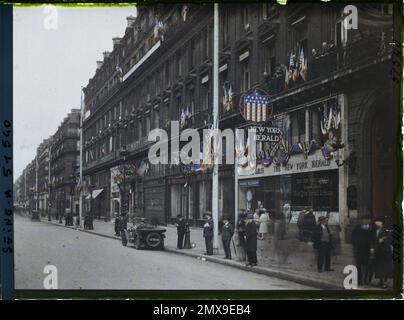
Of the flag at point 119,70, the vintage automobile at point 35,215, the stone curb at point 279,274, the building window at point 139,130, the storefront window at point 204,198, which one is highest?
the flag at point 119,70

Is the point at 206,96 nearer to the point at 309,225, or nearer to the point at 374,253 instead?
the point at 309,225

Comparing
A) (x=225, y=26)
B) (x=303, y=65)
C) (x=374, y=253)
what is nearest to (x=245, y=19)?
(x=225, y=26)

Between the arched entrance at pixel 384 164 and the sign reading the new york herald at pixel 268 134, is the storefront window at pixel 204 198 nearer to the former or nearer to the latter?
the sign reading the new york herald at pixel 268 134

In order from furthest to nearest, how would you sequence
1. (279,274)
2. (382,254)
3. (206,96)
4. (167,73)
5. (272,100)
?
1. (167,73)
2. (206,96)
3. (272,100)
4. (279,274)
5. (382,254)

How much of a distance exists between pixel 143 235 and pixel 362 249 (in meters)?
2.19

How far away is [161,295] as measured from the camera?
515 cm

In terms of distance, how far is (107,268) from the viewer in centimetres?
528

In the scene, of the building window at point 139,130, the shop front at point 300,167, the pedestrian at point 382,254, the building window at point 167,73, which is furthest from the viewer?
the building window at point 167,73

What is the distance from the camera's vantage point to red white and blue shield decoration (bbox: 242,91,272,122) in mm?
5352

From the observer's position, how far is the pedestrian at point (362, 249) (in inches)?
200

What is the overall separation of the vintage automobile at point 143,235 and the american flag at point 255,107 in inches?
59.5

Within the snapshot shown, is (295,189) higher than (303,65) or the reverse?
the reverse

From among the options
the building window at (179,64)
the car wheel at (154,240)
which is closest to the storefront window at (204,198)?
the car wheel at (154,240)
